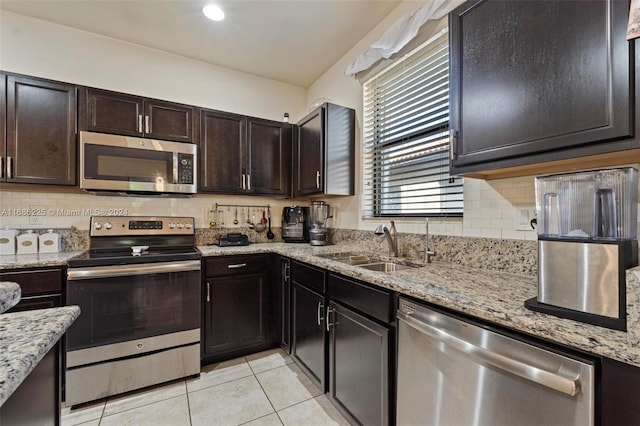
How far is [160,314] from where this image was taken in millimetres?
2031

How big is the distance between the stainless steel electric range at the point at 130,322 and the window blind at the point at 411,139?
1.59 metres

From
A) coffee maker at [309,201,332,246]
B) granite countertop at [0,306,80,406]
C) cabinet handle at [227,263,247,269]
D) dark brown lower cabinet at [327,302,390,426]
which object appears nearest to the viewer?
granite countertop at [0,306,80,406]

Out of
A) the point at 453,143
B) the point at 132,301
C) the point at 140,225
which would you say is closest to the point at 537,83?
the point at 453,143

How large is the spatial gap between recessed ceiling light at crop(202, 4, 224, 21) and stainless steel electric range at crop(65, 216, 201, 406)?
180cm

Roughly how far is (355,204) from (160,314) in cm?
175

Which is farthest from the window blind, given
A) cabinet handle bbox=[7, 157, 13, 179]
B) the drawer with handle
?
cabinet handle bbox=[7, 157, 13, 179]

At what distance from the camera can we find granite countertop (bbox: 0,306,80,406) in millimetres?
478

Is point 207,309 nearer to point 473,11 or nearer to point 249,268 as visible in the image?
point 249,268

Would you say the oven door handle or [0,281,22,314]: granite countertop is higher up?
[0,281,22,314]: granite countertop

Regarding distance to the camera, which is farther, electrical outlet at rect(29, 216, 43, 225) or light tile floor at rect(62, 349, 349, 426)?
electrical outlet at rect(29, 216, 43, 225)

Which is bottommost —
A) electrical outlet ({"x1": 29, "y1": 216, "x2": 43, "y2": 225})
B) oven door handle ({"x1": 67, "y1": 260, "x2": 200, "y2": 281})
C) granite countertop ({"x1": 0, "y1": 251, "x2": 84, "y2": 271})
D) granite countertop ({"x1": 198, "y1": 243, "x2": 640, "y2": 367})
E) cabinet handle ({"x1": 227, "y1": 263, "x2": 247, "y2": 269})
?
cabinet handle ({"x1": 227, "y1": 263, "x2": 247, "y2": 269})

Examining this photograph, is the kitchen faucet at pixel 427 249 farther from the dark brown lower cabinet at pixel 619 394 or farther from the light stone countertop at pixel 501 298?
the dark brown lower cabinet at pixel 619 394

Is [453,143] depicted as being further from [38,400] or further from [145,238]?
[145,238]

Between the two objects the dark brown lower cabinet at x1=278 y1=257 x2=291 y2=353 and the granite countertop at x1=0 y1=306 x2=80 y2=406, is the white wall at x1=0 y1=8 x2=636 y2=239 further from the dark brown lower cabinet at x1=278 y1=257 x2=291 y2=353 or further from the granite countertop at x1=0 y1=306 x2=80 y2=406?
the granite countertop at x1=0 y1=306 x2=80 y2=406
